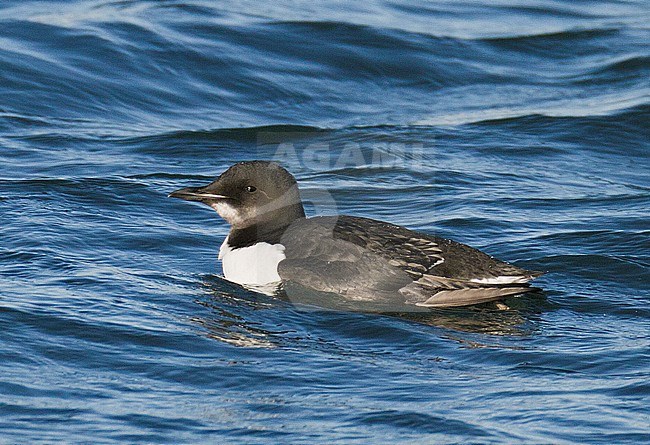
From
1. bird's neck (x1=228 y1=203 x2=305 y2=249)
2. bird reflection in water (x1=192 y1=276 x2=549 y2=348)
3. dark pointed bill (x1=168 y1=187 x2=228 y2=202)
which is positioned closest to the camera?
bird reflection in water (x1=192 y1=276 x2=549 y2=348)

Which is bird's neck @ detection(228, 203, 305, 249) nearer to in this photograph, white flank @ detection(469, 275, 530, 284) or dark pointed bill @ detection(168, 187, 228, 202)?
dark pointed bill @ detection(168, 187, 228, 202)

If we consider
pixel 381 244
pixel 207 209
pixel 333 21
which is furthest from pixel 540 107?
pixel 381 244

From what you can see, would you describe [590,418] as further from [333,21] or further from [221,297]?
[333,21]

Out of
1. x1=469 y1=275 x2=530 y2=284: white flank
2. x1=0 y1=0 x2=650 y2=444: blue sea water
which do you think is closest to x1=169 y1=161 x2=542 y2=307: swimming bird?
x1=469 y1=275 x2=530 y2=284: white flank

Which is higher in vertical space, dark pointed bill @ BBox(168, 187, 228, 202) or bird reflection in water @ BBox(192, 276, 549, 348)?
dark pointed bill @ BBox(168, 187, 228, 202)

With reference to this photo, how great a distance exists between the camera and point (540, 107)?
14492 mm

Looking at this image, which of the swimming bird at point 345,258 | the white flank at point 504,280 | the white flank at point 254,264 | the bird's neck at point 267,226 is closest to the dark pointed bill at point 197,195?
the swimming bird at point 345,258

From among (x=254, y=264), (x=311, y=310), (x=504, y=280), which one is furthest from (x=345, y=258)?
(x=504, y=280)

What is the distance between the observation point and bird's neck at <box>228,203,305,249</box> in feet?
28.4

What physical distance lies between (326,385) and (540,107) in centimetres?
845

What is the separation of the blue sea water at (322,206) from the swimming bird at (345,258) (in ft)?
0.54

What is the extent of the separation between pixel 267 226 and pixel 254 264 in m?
0.45

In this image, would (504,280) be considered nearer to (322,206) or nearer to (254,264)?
(254,264)

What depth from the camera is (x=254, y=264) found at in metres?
8.37
